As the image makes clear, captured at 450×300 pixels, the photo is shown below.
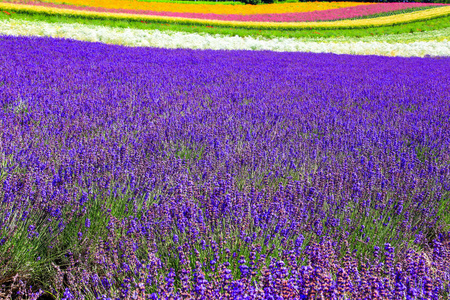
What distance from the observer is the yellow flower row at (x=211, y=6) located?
2536cm

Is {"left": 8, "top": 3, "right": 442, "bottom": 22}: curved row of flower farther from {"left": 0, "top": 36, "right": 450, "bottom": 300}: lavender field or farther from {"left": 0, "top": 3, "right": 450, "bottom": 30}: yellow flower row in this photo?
{"left": 0, "top": 36, "right": 450, "bottom": 300}: lavender field

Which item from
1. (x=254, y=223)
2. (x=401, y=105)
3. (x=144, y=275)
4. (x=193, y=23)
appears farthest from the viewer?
(x=193, y=23)

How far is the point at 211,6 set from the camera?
3056 centimetres

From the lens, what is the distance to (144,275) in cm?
164

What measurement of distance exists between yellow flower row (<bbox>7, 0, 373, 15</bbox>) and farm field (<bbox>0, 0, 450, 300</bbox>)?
64.9 ft

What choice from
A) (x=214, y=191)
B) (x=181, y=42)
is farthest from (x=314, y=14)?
(x=214, y=191)

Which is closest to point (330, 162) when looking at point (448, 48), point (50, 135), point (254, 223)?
point (254, 223)

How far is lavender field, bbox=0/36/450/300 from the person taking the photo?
1648mm

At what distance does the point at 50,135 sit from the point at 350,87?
5258mm

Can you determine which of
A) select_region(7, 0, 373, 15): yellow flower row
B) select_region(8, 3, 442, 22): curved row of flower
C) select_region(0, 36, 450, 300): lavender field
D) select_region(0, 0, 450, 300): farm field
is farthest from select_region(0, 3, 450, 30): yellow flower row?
select_region(0, 36, 450, 300): lavender field

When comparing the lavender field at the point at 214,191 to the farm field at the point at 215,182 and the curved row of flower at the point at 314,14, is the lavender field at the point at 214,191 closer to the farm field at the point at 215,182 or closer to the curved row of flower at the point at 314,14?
the farm field at the point at 215,182

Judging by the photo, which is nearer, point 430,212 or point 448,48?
point 430,212

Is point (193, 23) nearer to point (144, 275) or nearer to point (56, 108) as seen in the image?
point (56, 108)

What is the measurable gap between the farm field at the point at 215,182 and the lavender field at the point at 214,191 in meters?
0.02
